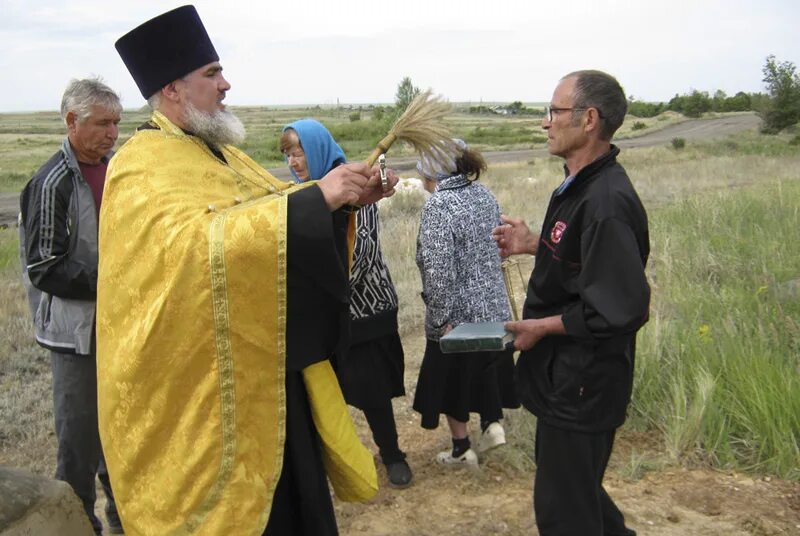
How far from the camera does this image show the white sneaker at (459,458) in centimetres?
429

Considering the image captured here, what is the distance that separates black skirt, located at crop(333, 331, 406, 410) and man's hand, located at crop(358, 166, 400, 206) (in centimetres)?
149

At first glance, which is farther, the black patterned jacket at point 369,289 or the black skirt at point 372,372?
the black skirt at point 372,372

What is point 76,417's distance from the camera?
335 cm

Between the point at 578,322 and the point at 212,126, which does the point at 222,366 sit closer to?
the point at 212,126

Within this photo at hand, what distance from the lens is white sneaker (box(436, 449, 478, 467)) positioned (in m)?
4.29

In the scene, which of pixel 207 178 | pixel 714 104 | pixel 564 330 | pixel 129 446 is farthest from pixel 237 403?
pixel 714 104

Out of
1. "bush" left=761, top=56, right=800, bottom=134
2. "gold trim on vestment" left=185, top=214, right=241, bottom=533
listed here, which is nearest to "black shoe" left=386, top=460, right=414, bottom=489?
"gold trim on vestment" left=185, top=214, right=241, bottom=533

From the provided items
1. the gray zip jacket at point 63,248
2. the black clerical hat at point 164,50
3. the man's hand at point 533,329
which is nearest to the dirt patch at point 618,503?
the man's hand at point 533,329

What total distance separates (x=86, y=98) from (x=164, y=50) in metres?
1.03

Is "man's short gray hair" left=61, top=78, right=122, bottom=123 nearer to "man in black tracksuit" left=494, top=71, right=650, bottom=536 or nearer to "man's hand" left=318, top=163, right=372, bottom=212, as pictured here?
"man's hand" left=318, top=163, right=372, bottom=212

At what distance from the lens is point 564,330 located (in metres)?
2.50

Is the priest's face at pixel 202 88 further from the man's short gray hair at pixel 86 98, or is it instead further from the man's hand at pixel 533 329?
the man's hand at pixel 533 329

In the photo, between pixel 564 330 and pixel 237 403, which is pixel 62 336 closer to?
pixel 237 403

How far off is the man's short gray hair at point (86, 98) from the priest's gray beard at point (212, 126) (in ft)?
3.50
